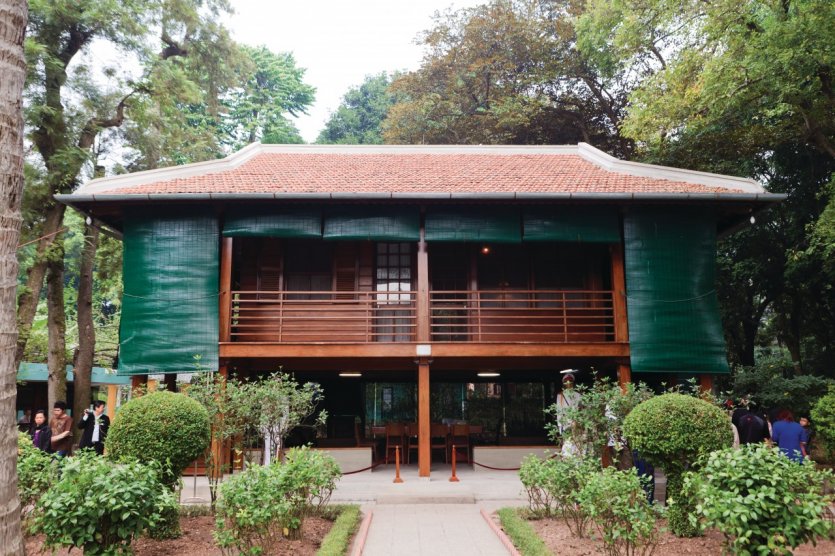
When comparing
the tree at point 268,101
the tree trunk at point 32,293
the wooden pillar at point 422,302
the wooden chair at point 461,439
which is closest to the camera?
the wooden pillar at point 422,302

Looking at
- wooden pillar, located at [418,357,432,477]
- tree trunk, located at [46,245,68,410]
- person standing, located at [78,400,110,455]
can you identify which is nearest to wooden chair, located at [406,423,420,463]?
wooden pillar, located at [418,357,432,477]

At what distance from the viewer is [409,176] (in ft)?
47.0

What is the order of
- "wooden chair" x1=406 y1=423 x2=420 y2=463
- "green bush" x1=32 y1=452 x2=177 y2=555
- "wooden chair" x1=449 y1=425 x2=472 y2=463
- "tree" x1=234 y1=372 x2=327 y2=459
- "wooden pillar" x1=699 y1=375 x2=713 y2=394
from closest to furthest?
"green bush" x1=32 y1=452 x2=177 y2=555, "tree" x1=234 y1=372 x2=327 y2=459, "wooden pillar" x1=699 y1=375 x2=713 y2=394, "wooden chair" x1=449 y1=425 x2=472 y2=463, "wooden chair" x1=406 y1=423 x2=420 y2=463

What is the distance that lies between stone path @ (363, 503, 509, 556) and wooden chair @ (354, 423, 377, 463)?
3.98 metres

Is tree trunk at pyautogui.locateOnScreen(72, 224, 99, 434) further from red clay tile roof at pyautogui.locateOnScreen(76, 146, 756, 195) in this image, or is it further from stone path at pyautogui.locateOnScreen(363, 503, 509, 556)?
stone path at pyautogui.locateOnScreen(363, 503, 509, 556)

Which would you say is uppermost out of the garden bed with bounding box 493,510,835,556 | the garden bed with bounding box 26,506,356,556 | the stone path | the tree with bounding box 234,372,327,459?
the tree with bounding box 234,372,327,459

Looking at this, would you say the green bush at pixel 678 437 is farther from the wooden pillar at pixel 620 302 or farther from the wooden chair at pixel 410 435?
the wooden chair at pixel 410 435

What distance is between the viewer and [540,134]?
27109mm

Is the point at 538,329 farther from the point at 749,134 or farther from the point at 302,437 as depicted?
the point at 749,134

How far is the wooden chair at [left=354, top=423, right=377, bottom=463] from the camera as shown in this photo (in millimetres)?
14188

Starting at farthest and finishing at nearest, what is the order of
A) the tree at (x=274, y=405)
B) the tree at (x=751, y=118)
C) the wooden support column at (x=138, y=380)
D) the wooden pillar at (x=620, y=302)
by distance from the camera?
the tree at (x=751, y=118)
the wooden support column at (x=138, y=380)
the wooden pillar at (x=620, y=302)
the tree at (x=274, y=405)

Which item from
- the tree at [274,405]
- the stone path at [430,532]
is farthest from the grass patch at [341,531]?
the tree at [274,405]

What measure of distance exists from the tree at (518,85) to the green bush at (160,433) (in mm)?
19631

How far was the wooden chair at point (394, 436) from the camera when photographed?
1431 cm
